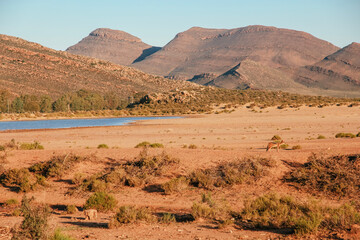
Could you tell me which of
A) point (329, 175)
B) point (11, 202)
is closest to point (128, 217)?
point (11, 202)

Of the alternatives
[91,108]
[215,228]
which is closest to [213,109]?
[91,108]

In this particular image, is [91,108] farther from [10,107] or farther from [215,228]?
[215,228]

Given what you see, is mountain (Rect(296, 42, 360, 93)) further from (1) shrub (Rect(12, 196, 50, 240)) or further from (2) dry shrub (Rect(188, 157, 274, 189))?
(1) shrub (Rect(12, 196, 50, 240))

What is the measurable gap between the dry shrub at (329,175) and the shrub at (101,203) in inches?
291

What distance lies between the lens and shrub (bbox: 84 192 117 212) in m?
14.4

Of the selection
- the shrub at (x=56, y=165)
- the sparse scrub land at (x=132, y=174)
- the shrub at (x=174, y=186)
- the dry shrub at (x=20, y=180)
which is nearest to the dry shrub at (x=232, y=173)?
the shrub at (x=174, y=186)

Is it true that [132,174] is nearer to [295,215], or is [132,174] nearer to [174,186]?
[174,186]

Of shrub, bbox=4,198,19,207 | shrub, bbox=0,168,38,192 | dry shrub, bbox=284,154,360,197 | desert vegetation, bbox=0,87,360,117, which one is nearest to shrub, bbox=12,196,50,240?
shrub, bbox=4,198,19,207

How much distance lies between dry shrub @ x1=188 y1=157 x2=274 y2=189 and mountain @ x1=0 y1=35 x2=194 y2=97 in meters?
83.8

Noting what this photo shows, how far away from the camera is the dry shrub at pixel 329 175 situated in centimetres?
1543

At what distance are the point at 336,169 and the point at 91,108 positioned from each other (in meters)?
78.2

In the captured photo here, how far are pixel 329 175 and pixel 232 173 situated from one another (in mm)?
3895

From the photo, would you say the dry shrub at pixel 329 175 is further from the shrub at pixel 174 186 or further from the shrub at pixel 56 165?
the shrub at pixel 56 165

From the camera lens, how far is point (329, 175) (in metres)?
16.1
